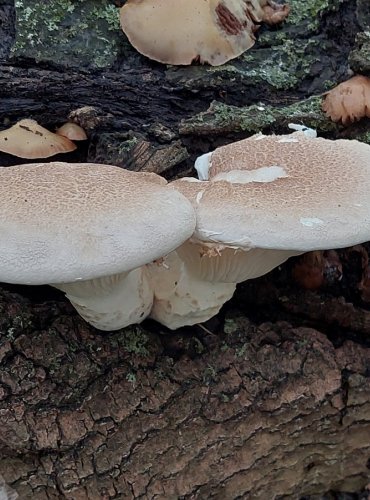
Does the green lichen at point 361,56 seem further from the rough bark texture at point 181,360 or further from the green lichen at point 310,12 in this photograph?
the green lichen at point 310,12

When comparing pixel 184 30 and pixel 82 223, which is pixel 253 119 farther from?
pixel 82 223

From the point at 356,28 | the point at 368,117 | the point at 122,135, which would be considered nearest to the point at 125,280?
the point at 122,135

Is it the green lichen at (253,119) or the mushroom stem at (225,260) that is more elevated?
the green lichen at (253,119)

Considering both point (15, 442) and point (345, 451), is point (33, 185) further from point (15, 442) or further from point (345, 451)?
point (345, 451)

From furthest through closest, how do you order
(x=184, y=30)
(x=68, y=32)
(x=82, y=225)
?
1. (x=68, y=32)
2. (x=184, y=30)
3. (x=82, y=225)

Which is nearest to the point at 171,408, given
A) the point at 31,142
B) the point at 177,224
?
the point at 177,224

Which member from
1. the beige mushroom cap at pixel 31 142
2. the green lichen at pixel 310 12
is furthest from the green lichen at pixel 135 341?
the green lichen at pixel 310 12
